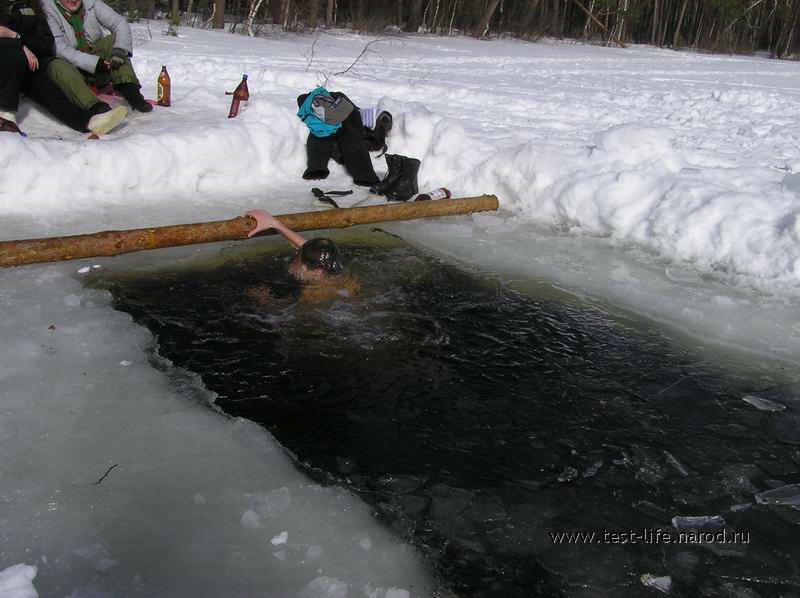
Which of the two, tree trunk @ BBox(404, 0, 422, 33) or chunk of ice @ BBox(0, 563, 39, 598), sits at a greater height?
tree trunk @ BBox(404, 0, 422, 33)

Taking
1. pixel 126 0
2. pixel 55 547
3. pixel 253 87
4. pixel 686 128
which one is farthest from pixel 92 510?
pixel 126 0

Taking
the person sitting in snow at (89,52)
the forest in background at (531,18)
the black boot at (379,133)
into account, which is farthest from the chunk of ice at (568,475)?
the forest in background at (531,18)

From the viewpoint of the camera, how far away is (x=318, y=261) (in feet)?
14.6

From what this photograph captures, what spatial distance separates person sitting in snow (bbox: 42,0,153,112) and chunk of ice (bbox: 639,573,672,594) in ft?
19.6

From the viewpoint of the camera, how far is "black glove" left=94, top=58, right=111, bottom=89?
6.53 meters

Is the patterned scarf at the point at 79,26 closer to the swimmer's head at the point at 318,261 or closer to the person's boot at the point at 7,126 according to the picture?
the person's boot at the point at 7,126

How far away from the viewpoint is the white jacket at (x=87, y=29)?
20.3 ft

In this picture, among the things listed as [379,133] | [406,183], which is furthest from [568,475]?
[379,133]

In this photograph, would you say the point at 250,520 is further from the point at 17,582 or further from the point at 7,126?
the point at 7,126

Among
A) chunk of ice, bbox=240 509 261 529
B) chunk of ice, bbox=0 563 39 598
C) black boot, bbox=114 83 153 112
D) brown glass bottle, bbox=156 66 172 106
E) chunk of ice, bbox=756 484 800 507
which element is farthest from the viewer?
brown glass bottle, bbox=156 66 172 106

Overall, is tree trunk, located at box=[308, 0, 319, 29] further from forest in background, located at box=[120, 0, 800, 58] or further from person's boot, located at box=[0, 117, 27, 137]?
person's boot, located at box=[0, 117, 27, 137]

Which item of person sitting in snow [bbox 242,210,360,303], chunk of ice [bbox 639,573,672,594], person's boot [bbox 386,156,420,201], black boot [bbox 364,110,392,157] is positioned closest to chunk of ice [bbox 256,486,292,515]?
chunk of ice [bbox 639,573,672,594]

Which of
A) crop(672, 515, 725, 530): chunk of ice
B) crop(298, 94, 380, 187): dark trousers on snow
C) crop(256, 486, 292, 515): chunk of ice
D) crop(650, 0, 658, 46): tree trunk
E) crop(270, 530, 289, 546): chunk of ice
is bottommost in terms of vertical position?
crop(270, 530, 289, 546): chunk of ice

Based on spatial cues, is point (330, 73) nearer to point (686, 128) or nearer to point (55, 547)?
point (686, 128)
